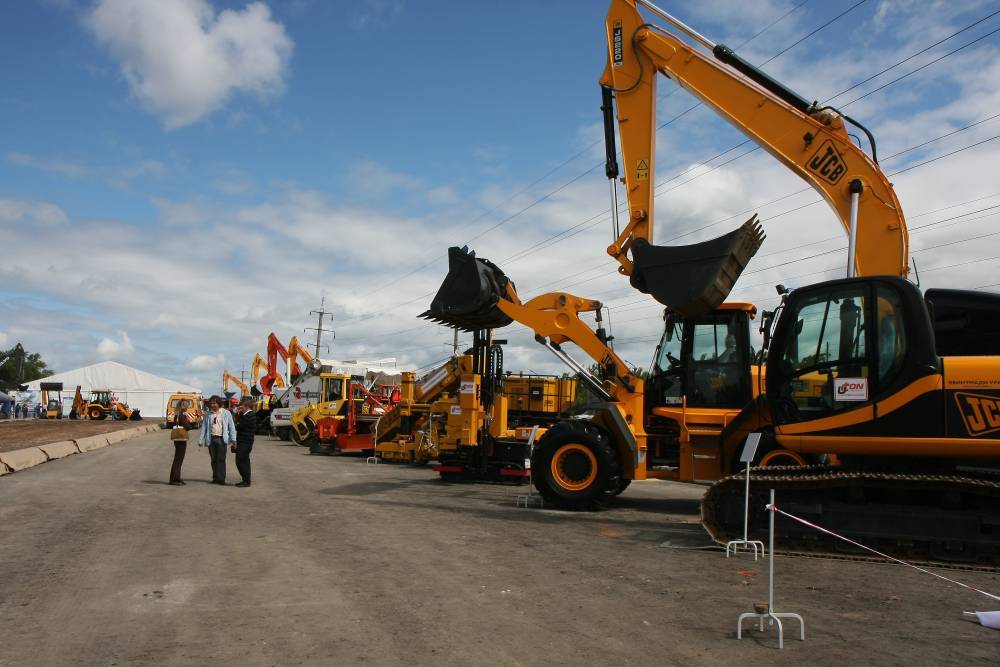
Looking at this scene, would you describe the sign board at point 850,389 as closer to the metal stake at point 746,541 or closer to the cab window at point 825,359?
the cab window at point 825,359

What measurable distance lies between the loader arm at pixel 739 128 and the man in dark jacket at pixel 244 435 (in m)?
7.21

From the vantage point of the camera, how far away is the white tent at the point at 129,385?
304 ft

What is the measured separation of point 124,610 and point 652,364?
8.29 m

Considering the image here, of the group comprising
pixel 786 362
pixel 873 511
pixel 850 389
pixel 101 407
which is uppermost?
pixel 786 362

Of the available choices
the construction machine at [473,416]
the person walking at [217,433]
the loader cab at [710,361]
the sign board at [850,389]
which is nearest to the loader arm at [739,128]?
the loader cab at [710,361]

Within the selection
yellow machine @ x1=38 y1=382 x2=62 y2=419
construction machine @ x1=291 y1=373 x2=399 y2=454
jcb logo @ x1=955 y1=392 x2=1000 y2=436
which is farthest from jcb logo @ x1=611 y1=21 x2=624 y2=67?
yellow machine @ x1=38 y1=382 x2=62 y2=419

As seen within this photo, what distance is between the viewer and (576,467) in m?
10.9

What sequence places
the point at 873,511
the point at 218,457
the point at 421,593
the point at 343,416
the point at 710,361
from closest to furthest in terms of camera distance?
the point at 421,593
the point at 873,511
the point at 710,361
the point at 218,457
the point at 343,416

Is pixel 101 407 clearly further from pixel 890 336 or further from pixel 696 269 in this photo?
pixel 890 336

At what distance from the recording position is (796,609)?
18.7 ft

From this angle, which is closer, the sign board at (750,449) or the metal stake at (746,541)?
the sign board at (750,449)

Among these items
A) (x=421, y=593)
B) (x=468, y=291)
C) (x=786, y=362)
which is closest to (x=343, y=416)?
(x=468, y=291)

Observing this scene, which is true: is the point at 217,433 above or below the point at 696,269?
below

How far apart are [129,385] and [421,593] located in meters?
102
